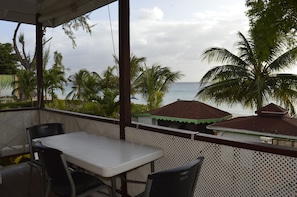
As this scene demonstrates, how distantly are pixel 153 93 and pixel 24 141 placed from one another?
636cm

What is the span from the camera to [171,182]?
52.9 inches

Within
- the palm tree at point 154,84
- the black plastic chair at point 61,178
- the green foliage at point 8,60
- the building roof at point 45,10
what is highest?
the green foliage at point 8,60

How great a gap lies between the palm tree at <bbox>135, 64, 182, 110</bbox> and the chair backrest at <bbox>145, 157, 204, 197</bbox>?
28.2 feet

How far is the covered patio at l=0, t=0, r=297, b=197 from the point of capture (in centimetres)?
161

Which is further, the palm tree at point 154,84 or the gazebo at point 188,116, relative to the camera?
the palm tree at point 154,84

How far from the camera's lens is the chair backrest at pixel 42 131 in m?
2.76

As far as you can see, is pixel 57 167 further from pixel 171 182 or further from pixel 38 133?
pixel 38 133

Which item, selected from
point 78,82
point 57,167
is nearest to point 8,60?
point 78,82

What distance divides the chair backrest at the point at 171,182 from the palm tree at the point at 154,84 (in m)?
8.58

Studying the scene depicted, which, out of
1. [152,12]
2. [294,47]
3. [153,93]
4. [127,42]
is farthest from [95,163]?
[152,12]

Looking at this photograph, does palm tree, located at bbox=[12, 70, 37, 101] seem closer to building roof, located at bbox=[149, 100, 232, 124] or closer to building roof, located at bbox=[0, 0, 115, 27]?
Result: building roof, located at bbox=[0, 0, 115, 27]

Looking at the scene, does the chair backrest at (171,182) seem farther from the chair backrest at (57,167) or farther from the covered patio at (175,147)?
the chair backrest at (57,167)

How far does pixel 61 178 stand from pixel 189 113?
3.48 metres

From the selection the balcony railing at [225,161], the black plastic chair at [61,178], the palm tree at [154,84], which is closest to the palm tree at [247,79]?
the palm tree at [154,84]
